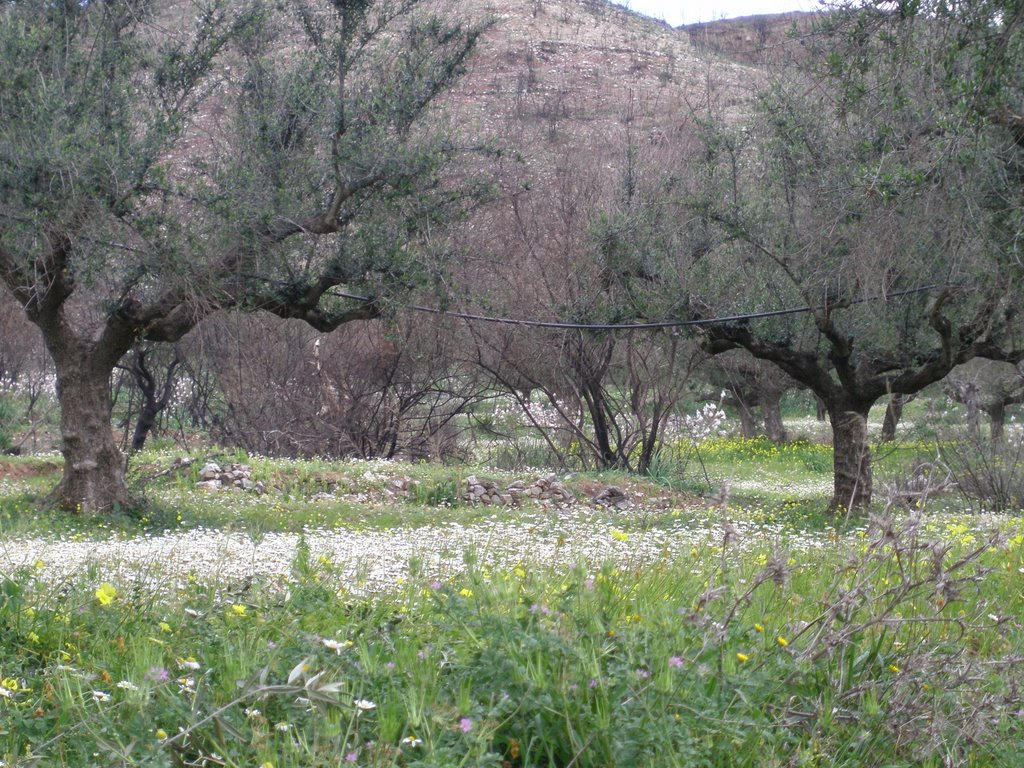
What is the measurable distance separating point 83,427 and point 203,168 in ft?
9.99

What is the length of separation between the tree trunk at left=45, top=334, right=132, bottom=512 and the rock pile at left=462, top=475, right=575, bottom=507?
5163 millimetres

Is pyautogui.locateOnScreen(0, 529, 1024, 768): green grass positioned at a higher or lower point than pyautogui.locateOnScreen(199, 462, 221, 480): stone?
higher

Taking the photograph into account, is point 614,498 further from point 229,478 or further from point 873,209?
point 873,209

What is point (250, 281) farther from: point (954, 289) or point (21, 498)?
point (954, 289)

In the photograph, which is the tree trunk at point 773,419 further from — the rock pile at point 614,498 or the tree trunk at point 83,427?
the tree trunk at point 83,427

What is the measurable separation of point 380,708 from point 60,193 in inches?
305

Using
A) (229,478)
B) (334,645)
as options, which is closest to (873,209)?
(334,645)

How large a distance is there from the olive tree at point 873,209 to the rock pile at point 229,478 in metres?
6.55

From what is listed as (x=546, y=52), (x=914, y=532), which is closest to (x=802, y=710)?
(x=914, y=532)

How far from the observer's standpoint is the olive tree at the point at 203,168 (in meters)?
A: 9.58

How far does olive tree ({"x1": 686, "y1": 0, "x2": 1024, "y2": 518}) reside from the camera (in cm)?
687

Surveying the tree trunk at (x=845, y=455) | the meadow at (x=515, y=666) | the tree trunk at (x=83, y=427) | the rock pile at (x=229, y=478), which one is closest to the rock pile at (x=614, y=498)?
the tree trunk at (x=845, y=455)

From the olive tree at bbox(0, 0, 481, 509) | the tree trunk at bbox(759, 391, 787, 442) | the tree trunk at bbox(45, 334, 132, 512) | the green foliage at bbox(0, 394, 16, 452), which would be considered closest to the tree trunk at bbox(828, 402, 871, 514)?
the olive tree at bbox(0, 0, 481, 509)

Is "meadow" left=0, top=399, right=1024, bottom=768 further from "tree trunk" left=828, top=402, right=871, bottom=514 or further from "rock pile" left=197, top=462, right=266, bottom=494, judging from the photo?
"tree trunk" left=828, top=402, right=871, bottom=514
